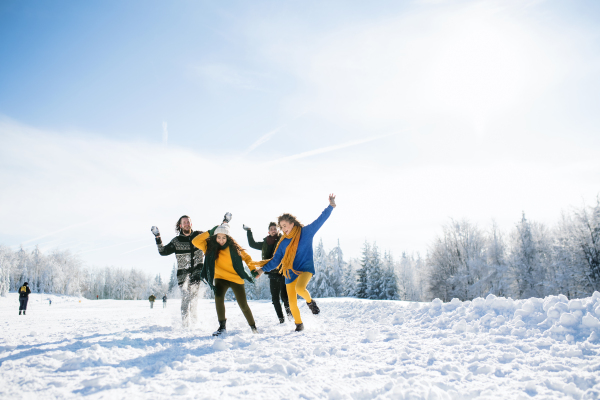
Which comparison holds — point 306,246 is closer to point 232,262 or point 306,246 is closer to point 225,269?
point 232,262

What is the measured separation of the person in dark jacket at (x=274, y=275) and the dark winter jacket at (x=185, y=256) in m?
1.38

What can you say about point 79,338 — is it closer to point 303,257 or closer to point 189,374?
point 189,374

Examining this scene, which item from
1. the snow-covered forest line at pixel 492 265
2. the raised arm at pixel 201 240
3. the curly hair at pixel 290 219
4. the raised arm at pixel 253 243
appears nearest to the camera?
the raised arm at pixel 201 240

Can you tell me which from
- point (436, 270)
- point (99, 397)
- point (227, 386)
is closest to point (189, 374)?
point (227, 386)

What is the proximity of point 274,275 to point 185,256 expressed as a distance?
6.37 ft

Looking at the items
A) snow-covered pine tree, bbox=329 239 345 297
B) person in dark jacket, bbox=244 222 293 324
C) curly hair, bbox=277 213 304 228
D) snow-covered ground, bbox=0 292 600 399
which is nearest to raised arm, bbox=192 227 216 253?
curly hair, bbox=277 213 304 228

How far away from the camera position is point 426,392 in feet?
8.48

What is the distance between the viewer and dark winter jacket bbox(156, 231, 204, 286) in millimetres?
6363

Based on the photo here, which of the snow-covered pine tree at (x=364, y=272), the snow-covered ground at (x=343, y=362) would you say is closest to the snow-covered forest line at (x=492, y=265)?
the snow-covered pine tree at (x=364, y=272)

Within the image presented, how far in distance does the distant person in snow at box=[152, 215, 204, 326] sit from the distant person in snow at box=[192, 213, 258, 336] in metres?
0.80

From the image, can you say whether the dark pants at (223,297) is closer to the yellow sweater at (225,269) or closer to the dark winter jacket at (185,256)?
the yellow sweater at (225,269)

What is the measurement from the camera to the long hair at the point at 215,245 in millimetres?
5610

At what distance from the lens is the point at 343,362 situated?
3.57m

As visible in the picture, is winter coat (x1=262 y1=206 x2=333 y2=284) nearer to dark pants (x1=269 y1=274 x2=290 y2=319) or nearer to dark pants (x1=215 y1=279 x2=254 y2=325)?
dark pants (x1=215 y1=279 x2=254 y2=325)
